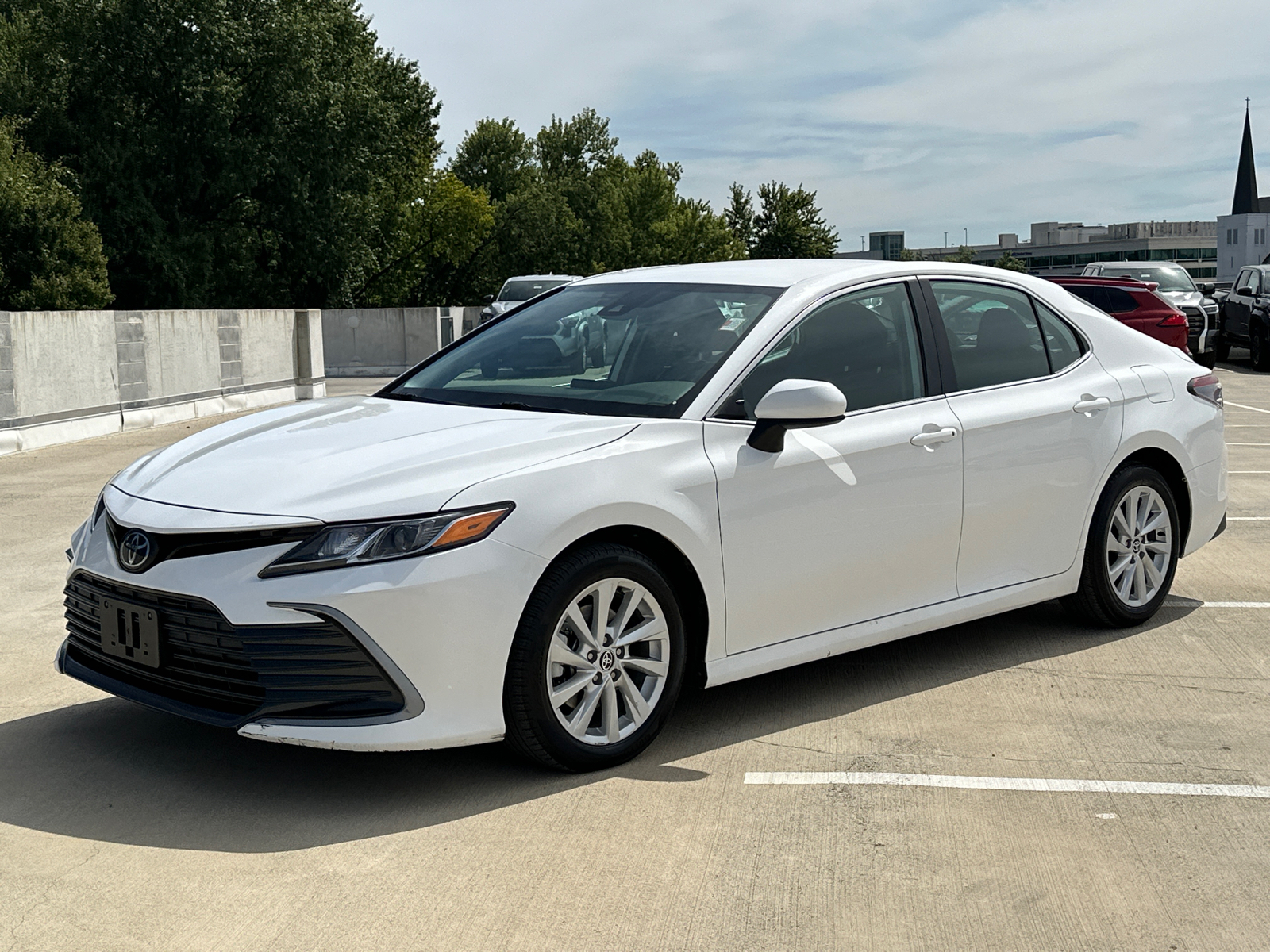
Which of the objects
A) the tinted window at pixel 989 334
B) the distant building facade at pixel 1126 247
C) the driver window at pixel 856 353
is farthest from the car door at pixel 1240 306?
the distant building facade at pixel 1126 247

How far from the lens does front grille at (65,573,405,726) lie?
3.91m

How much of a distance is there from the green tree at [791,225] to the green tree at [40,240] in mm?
68830

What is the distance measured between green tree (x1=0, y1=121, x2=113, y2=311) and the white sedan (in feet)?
133

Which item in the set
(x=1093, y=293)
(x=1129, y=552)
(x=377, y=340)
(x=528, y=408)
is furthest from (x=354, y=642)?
(x=377, y=340)

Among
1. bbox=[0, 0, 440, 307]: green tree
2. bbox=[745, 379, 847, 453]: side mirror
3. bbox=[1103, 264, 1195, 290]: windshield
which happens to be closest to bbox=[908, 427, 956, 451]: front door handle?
bbox=[745, 379, 847, 453]: side mirror

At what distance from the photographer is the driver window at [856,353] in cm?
495

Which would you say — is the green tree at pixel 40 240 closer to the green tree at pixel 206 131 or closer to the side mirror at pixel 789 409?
the green tree at pixel 206 131

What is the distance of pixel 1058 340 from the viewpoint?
600cm

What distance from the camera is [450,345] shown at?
6.04 metres

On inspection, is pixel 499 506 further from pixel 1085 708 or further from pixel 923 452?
pixel 1085 708

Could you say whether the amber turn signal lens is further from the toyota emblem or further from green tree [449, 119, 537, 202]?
green tree [449, 119, 537, 202]

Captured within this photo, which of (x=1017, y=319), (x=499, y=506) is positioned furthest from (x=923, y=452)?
(x=499, y=506)

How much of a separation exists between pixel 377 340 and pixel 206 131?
17760 mm

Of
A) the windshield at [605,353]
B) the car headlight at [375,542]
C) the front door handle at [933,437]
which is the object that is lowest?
the car headlight at [375,542]
